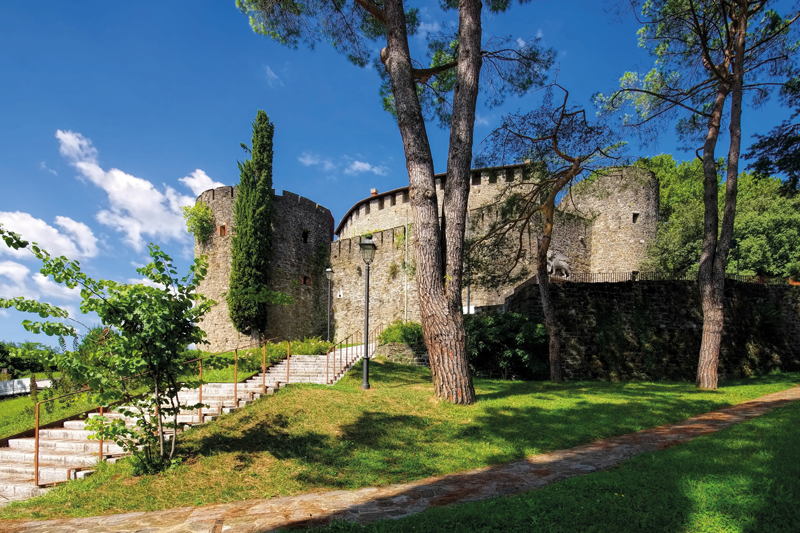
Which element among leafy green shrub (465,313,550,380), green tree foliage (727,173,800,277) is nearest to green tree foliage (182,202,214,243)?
leafy green shrub (465,313,550,380)

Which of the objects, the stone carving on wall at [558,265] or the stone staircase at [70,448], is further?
the stone carving on wall at [558,265]

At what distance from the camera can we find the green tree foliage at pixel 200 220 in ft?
73.7

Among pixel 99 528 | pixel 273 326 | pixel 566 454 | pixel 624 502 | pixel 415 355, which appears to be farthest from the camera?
pixel 273 326

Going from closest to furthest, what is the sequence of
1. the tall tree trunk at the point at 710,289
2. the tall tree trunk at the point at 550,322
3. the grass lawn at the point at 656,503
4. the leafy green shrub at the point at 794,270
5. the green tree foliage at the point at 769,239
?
1. the grass lawn at the point at 656,503
2. the tall tree trunk at the point at 710,289
3. the tall tree trunk at the point at 550,322
4. the leafy green shrub at the point at 794,270
5. the green tree foliage at the point at 769,239

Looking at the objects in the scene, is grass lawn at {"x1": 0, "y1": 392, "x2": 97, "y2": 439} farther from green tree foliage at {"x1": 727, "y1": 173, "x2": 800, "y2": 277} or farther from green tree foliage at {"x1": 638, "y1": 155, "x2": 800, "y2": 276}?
green tree foliage at {"x1": 727, "y1": 173, "x2": 800, "y2": 277}

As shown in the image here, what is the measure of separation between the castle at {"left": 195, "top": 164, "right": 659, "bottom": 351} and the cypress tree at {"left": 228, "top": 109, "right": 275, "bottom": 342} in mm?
878

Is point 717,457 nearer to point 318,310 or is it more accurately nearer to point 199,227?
point 318,310

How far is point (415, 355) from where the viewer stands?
14.3 m

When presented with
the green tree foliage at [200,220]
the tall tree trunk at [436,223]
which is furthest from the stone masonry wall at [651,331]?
the green tree foliage at [200,220]

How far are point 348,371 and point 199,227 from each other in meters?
15.4

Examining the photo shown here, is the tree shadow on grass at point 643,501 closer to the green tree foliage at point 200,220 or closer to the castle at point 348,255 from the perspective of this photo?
the castle at point 348,255

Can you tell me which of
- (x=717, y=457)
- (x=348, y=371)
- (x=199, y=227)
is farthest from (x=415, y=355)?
(x=199, y=227)

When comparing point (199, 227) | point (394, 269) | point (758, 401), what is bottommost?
point (758, 401)

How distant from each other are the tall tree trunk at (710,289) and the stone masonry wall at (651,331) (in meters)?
2.85
